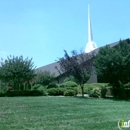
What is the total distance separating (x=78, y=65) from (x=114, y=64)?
3.72 m

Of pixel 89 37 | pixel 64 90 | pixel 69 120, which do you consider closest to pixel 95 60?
pixel 64 90

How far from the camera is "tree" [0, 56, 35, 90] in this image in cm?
2709

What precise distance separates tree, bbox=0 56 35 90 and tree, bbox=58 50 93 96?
594 cm

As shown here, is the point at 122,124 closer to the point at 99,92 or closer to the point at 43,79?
the point at 99,92

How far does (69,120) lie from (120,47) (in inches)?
586

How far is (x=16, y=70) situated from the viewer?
2695 centimetres

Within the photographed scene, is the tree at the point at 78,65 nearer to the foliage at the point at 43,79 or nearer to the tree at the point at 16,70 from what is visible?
the tree at the point at 16,70

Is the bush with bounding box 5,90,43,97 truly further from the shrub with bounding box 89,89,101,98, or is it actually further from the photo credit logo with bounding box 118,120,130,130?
the photo credit logo with bounding box 118,120,130,130

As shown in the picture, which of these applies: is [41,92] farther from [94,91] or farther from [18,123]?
[18,123]

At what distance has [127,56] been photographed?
21062 millimetres

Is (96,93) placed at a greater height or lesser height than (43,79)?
lesser

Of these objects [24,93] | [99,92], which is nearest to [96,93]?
[99,92]

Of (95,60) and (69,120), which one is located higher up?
(95,60)

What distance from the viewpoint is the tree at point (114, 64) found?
68.7 feet
